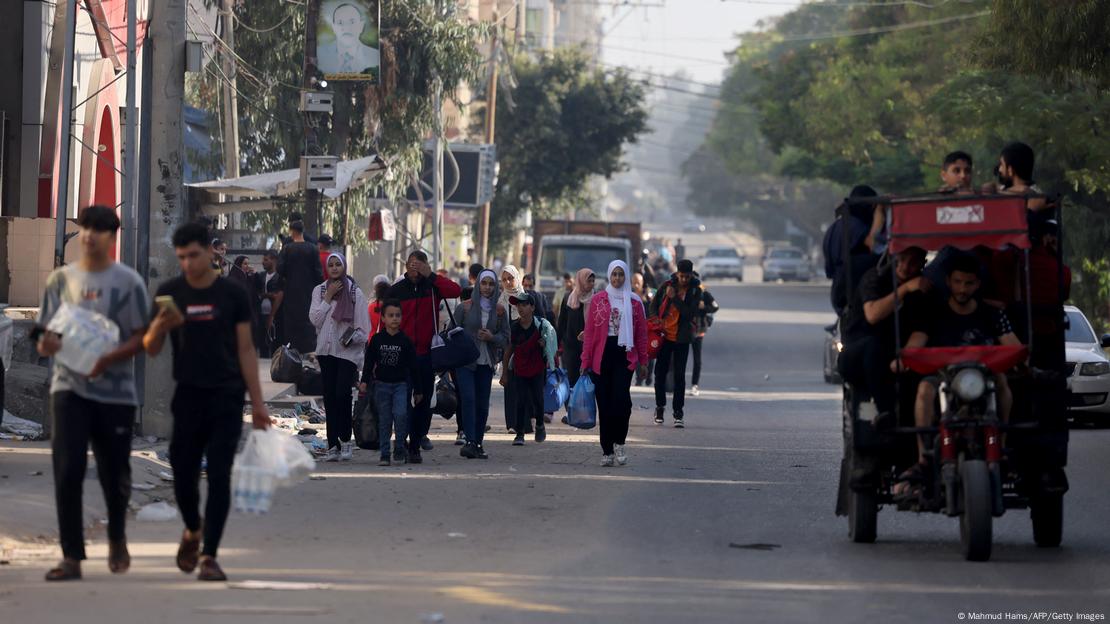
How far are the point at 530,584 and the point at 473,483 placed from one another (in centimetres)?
477

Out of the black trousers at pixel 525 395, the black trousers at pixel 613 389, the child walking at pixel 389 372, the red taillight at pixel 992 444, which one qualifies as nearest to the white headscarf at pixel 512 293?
the black trousers at pixel 525 395

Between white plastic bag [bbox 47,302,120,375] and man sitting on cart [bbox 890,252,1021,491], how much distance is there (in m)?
4.57

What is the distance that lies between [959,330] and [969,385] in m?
0.63

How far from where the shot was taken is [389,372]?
14789 mm

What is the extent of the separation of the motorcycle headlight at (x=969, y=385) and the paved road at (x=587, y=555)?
3.23 ft

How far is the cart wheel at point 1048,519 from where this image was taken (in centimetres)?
1043

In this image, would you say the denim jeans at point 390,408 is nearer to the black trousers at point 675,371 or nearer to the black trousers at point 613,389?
the black trousers at point 613,389

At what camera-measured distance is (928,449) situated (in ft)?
32.8

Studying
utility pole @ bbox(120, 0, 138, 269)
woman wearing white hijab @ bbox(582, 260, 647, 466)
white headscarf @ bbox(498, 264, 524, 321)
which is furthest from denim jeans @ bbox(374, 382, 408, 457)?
utility pole @ bbox(120, 0, 138, 269)

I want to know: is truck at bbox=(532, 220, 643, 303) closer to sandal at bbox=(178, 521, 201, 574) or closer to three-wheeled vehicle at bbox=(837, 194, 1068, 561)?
three-wheeled vehicle at bbox=(837, 194, 1068, 561)

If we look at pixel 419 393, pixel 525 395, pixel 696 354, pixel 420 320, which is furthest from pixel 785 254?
pixel 419 393

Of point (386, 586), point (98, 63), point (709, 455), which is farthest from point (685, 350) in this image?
point (386, 586)

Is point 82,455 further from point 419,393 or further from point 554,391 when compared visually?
point 554,391

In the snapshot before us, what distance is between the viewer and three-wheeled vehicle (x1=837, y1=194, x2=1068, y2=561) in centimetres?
964
